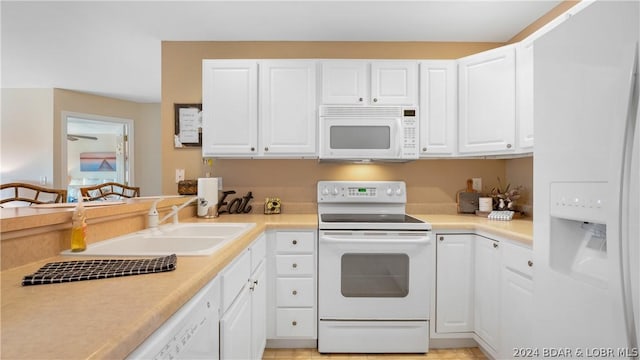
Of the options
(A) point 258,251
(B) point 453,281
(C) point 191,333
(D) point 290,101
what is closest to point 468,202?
(B) point 453,281

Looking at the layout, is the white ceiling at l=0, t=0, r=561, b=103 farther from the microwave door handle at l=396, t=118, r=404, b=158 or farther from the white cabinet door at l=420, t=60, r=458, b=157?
the microwave door handle at l=396, t=118, r=404, b=158

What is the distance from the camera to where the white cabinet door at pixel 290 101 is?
2398 mm

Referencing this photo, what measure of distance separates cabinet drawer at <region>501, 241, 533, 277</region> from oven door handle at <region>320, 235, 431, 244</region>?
1.45ft

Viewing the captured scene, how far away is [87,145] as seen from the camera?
5.73m

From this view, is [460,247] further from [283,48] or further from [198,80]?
[198,80]

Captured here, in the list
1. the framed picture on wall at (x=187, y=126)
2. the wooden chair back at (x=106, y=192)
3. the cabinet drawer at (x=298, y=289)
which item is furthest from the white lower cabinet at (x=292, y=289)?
the wooden chair back at (x=106, y=192)

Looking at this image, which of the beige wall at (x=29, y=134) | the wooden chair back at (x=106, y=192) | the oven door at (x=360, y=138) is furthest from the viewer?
the beige wall at (x=29, y=134)

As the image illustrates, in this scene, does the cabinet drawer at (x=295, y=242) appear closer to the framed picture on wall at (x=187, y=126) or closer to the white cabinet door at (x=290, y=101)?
the white cabinet door at (x=290, y=101)

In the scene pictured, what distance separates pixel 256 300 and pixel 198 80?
6.56ft

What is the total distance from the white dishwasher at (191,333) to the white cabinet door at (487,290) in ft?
5.41

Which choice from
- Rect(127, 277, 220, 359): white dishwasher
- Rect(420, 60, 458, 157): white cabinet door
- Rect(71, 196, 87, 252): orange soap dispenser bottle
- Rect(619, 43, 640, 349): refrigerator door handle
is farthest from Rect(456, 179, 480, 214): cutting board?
Rect(71, 196, 87, 252): orange soap dispenser bottle

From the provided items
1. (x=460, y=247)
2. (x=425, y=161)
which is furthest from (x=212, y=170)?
(x=460, y=247)

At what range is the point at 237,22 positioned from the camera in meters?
2.44

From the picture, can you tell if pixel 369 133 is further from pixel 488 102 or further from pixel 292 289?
pixel 292 289
